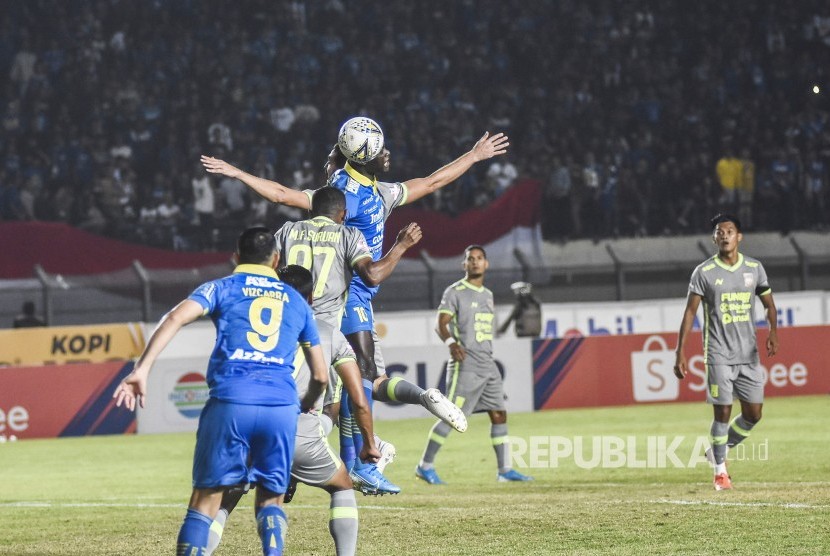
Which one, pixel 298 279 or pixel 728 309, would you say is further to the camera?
pixel 728 309

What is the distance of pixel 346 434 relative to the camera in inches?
400

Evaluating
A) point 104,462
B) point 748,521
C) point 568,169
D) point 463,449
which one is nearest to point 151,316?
point 104,462

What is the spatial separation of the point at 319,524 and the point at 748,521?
333 centimetres

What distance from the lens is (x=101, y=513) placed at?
1191cm

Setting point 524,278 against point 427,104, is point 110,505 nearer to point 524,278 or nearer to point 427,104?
point 524,278

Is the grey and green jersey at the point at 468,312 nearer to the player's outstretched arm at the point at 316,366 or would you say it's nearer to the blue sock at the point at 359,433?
the blue sock at the point at 359,433

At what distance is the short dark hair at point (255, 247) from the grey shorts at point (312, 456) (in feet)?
3.80

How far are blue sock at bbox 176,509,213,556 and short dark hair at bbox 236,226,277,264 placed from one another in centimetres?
132

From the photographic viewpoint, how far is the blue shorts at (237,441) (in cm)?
676

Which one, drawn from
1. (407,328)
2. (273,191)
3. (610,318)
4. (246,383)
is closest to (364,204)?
(273,191)

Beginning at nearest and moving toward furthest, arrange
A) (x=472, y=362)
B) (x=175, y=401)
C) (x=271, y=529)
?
(x=271, y=529) → (x=472, y=362) → (x=175, y=401)

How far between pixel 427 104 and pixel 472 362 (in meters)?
16.8

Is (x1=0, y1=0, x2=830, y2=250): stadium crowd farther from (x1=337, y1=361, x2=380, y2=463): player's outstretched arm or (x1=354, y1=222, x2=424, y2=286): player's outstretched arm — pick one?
(x1=337, y1=361, x2=380, y2=463): player's outstretched arm

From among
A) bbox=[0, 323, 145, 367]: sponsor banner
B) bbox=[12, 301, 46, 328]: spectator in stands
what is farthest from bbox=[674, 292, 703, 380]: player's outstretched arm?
bbox=[12, 301, 46, 328]: spectator in stands
